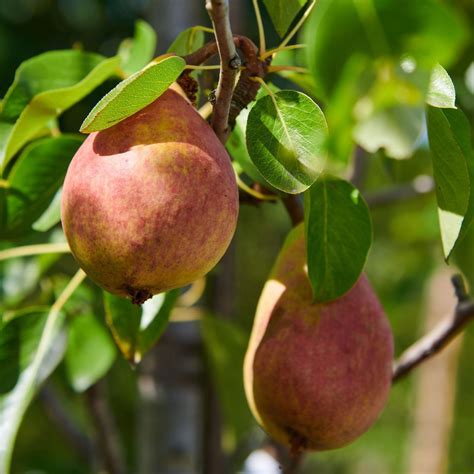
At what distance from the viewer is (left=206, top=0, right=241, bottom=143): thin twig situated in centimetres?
58

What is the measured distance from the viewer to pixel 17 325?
88 cm

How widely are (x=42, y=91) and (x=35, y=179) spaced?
0.09 metres

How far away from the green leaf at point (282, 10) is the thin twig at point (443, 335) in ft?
1.25

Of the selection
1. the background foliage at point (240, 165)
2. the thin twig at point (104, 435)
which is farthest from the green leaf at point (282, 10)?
the thin twig at point (104, 435)

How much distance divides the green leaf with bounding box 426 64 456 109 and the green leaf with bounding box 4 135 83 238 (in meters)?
0.38

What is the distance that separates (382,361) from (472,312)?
0.21 m

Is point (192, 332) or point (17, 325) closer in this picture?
point (17, 325)

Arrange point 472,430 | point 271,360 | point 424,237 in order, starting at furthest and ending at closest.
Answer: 1. point 472,430
2. point 424,237
3. point 271,360

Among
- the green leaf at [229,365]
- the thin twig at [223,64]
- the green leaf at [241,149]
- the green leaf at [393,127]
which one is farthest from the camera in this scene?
the green leaf at [229,365]

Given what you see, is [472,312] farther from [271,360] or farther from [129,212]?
[129,212]

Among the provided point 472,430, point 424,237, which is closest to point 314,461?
point 472,430

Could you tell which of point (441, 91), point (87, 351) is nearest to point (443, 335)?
point (441, 91)

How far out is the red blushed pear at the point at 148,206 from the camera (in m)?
0.58

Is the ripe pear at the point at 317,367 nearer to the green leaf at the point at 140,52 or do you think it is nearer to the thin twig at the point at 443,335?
the thin twig at the point at 443,335
